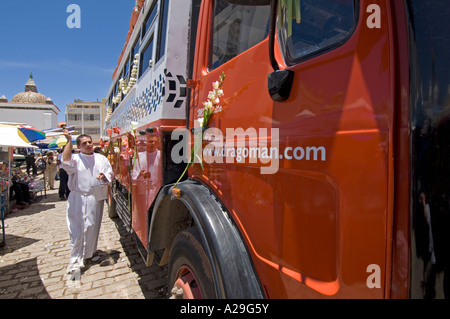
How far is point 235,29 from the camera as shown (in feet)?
5.24

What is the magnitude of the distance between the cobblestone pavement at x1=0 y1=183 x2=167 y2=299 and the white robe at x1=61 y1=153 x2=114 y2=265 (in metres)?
0.30

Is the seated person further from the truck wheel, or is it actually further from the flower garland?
the flower garland

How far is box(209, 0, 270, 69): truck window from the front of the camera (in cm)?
139

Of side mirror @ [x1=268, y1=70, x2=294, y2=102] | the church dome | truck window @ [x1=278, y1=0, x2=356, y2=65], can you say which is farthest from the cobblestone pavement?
the church dome

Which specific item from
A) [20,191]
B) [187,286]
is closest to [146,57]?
[187,286]

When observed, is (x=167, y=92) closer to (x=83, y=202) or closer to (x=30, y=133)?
(x=83, y=202)

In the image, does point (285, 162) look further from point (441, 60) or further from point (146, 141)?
point (146, 141)

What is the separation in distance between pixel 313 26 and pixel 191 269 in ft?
4.69

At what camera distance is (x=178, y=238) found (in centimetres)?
176

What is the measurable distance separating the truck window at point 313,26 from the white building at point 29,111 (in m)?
43.4

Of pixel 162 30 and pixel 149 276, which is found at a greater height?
pixel 162 30

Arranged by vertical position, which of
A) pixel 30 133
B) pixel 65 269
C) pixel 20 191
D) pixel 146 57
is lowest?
pixel 65 269

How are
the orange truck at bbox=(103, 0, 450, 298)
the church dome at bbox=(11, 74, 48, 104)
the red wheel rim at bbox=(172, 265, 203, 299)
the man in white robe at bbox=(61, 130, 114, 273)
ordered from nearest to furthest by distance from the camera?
1. the orange truck at bbox=(103, 0, 450, 298)
2. the red wheel rim at bbox=(172, 265, 203, 299)
3. the man in white robe at bbox=(61, 130, 114, 273)
4. the church dome at bbox=(11, 74, 48, 104)
